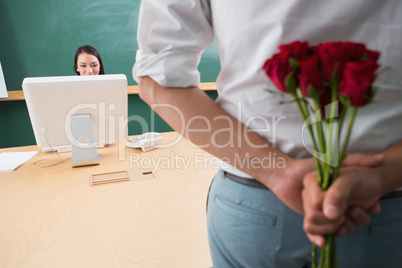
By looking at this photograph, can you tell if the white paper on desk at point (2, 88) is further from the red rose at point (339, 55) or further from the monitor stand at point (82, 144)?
the red rose at point (339, 55)

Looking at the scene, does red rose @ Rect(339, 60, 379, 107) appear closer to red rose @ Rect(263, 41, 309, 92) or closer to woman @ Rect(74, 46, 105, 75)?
red rose @ Rect(263, 41, 309, 92)

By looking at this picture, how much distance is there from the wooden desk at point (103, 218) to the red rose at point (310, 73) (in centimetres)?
78

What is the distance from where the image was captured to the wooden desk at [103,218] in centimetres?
99

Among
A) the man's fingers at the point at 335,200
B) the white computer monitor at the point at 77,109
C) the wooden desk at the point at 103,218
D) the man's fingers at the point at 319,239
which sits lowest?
the wooden desk at the point at 103,218

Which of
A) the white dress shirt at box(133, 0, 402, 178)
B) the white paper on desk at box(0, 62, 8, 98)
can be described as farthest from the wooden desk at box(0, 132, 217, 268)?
the white paper on desk at box(0, 62, 8, 98)

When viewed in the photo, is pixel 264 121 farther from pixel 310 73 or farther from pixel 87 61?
pixel 87 61

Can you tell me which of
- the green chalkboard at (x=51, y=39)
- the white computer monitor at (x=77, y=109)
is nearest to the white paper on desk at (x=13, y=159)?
the white computer monitor at (x=77, y=109)

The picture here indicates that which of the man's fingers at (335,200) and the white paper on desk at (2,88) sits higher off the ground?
the man's fingers at (335,200)

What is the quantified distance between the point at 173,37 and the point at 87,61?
111 inches

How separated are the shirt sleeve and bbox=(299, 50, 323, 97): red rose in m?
0.27

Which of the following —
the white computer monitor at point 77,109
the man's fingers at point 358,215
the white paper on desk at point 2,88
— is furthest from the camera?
the white paper on desk at point 2,88

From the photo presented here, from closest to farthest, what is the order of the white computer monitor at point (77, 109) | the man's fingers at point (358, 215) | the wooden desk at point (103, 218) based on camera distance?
the man's fingers at point (358, 215)
the wooden desk at point (103, 218)
the white computer monitor at point (77, 109)

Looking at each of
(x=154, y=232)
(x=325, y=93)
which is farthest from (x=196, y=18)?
(x=154, y=232)

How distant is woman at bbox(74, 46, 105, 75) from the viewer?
122 inches
